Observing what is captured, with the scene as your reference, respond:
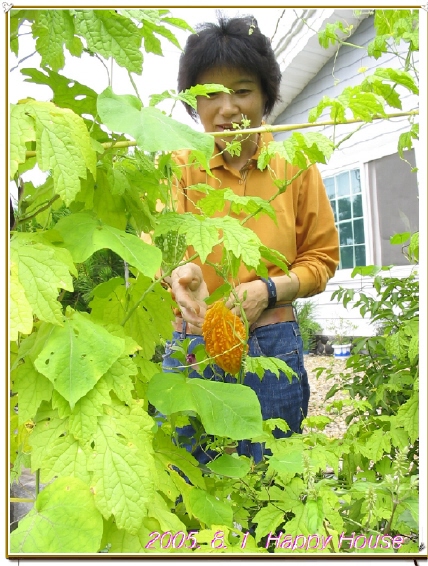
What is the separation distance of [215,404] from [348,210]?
2.70 m

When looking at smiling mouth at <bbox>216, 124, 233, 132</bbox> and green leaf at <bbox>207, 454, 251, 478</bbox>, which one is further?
smiling mouth at <bbox>216, 124, 233, 132</bbox>

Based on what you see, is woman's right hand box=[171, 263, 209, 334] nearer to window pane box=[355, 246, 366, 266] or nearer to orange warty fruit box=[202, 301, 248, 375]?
orange warty fruit box=[202, 301, 248, 375]

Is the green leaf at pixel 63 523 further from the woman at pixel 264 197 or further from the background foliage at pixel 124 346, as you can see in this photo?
the woman at pixel 264 197

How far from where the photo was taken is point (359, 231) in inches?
120

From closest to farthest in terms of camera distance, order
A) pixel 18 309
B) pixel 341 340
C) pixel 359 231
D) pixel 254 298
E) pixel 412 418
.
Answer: pixel 18 309, pixel 412 418, pixel 254 298, pixel 341 340, pixel 359 231

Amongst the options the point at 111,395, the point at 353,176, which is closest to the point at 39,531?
the point at 111,395

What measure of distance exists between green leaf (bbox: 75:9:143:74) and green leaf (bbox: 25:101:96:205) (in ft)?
0.38

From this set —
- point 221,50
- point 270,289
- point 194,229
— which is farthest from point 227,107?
point 194,229

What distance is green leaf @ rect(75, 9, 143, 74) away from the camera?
677 mm

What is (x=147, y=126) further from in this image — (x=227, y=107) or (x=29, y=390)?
(x=227, y=107)

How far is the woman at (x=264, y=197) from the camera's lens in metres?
1.34

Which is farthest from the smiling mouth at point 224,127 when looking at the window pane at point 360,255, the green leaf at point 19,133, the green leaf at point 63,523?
the window pane at point 360,255

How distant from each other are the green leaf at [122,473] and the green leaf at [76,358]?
57mm

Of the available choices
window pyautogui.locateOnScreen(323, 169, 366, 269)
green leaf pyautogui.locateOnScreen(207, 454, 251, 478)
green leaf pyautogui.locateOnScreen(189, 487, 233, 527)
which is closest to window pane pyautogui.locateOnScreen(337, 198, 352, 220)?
window pyautogui.locateOnScreen(323, 169, 366, 269)
